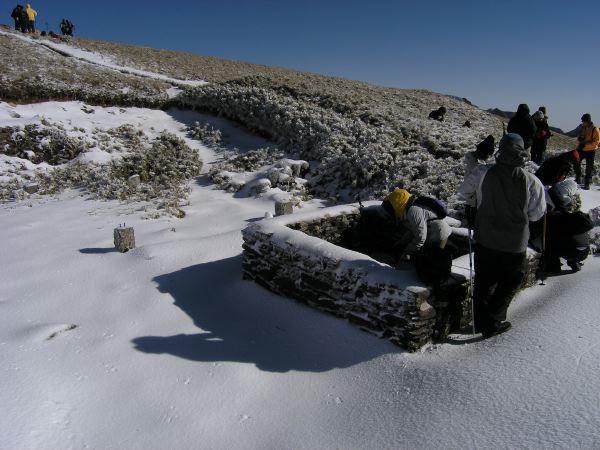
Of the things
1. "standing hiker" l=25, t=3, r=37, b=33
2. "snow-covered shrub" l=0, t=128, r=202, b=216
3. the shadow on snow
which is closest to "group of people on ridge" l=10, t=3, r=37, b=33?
"standing hiker" l=25, t=3, r=37, b=33

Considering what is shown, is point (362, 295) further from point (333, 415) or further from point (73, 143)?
point (73, 143)

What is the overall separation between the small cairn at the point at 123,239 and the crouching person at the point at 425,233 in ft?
16.7

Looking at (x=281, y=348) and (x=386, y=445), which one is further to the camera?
(x=281, y=348)

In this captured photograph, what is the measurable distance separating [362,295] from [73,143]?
1369cm

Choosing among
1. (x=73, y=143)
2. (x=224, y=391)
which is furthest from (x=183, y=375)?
(x=73, y=143)

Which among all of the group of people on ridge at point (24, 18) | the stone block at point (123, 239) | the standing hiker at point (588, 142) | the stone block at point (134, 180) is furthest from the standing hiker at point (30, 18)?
the standing hiker at point (588, 142)

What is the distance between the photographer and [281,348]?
4.96 metres

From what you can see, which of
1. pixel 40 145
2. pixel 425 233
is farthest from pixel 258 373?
pixel 40 145

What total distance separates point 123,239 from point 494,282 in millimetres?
6359

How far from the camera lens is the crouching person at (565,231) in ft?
18.7

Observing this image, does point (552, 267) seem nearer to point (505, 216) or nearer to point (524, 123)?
point (505, 216)

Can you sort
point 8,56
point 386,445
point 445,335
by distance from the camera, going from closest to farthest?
1. point 386,445
2. point 445,335
3. point 8,56

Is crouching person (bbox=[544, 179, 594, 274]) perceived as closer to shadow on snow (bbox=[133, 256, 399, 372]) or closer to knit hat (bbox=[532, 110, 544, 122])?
shadow on snow (bbox=[133, 256, 399, 372])

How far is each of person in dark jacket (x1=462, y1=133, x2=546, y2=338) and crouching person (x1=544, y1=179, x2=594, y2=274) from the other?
2.01 m
